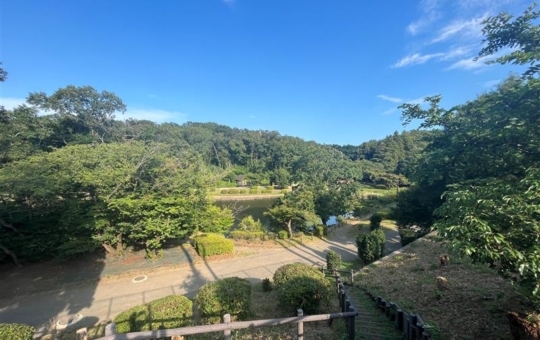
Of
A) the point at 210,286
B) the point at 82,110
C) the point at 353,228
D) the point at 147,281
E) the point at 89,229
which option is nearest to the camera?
the point at 210,286

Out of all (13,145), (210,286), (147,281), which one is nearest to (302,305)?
(210,286)

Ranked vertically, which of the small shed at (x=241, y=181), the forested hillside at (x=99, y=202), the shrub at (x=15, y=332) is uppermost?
the small shed at (x=241, y=181)

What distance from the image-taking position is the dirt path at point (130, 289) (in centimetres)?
865

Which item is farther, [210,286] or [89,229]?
[89,229]

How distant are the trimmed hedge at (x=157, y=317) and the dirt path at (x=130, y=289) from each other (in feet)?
8.84

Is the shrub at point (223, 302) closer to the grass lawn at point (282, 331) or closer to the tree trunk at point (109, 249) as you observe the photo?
the grass lawn at point (282, 331)

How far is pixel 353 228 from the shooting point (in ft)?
66.7

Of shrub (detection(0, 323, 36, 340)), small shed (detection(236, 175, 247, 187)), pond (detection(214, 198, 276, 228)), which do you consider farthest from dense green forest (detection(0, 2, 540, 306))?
small shed (detection(236, 175, 247, 187))

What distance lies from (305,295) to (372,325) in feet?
5.03

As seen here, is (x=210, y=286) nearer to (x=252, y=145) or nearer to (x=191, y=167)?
(x=191, y=167)

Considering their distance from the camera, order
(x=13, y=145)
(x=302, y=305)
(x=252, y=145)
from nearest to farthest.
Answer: (x=302, y=305) → (x=13, y=145) → (x=252, y=145)

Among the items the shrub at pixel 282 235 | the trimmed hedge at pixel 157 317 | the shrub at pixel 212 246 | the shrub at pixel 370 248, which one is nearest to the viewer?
the trimmed hedge at pixel 157 317

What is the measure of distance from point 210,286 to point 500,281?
21.9 ft

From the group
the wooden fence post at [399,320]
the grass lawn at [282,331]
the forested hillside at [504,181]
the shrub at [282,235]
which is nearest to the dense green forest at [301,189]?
the forested hillside at [504,181]
